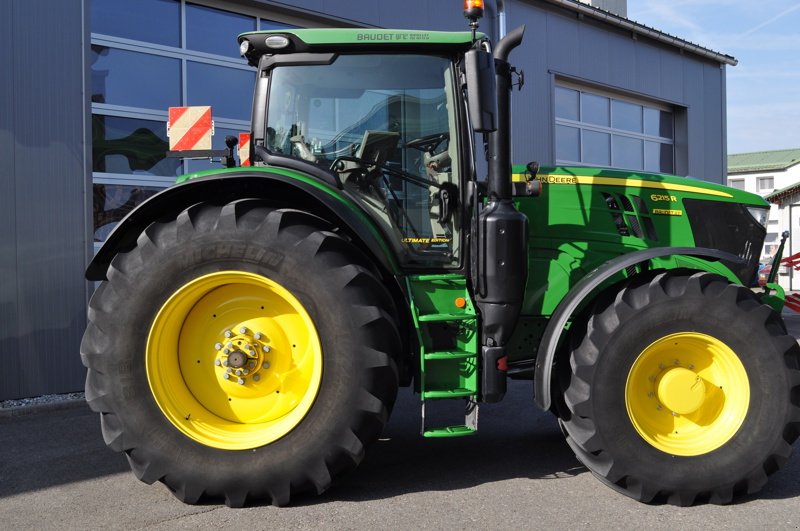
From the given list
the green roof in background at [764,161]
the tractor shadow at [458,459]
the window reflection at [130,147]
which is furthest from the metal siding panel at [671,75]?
the green roof in background at [764,161]

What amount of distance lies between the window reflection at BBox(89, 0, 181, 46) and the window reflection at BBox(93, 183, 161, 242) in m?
1.51

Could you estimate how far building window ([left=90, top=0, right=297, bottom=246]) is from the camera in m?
6.67

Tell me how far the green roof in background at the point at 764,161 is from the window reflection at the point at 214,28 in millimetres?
47653

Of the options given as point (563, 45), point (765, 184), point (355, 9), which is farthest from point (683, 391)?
point (765, 184)

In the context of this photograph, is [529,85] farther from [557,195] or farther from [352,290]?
[352,290]

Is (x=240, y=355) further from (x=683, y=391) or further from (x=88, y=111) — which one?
(x=88, y=111)

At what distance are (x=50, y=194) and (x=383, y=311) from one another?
4.13 meters

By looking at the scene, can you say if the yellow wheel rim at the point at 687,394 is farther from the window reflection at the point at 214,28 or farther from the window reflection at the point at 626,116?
the window reflection at the point at 626,116

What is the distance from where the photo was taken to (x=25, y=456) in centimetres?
424

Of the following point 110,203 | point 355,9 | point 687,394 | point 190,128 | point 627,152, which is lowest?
point 687,394

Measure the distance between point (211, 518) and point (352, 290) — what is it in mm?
1207

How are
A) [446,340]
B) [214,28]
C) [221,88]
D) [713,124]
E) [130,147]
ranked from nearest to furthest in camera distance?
[446,340]
[130,147]
[214,28]
[221,88]
[713,124]

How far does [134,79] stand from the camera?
6.91 meters

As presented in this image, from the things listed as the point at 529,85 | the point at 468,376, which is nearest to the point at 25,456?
the point at 468,376
